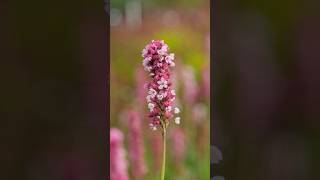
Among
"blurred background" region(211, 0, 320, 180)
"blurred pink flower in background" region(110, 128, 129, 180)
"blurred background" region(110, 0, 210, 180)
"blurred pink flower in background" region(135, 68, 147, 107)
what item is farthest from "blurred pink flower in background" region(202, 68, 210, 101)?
"blurred pink flower in background" region(110, 128, 129, 180)

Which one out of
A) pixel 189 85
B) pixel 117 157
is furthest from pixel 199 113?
pixel 117 157

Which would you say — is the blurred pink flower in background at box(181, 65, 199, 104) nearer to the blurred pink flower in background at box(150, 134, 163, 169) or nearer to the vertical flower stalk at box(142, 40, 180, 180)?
the vertical flower stalk at box(142, 40, 180, 180)

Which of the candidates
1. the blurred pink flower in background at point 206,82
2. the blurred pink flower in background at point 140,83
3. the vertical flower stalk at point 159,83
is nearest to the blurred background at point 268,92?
the blurred pink flower in background at point 206,82

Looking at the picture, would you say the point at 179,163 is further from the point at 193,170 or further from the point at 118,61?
the point at 118,61
